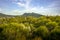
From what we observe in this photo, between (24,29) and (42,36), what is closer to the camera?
(42,36)

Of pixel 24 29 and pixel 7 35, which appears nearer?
pixel 7 35

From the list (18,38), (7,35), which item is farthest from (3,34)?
(18,38)

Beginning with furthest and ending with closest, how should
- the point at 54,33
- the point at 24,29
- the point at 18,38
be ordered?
the point at 24,29 → the point at 54,33 → the point at 18,38

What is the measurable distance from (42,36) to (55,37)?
118 cm

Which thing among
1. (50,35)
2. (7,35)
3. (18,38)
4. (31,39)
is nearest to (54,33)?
(50,35)

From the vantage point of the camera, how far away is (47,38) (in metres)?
13.1

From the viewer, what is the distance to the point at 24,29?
15078 mm

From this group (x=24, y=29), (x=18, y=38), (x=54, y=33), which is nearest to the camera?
(x=18, y=38)

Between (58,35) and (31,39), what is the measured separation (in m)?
2.29

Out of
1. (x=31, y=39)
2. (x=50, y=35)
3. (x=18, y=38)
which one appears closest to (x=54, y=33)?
(x=50, y=35)

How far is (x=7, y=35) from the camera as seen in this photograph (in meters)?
13.5

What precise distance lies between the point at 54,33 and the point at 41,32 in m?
1.20

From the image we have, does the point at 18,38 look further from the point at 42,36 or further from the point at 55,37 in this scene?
the point at 55,37

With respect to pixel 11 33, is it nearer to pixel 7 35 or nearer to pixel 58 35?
→ pixel 7 35
